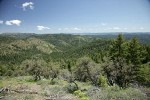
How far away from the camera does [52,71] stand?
1446 inches

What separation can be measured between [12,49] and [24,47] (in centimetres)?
1801

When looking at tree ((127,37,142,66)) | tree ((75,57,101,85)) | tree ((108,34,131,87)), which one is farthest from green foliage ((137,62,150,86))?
tree ((75,57,101,85))

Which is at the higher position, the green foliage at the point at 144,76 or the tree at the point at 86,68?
the tree at the point at 86,68

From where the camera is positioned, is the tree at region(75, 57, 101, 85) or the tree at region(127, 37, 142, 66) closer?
the tree at region(75, 57, 101, 85)

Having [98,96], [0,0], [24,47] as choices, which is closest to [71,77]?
[98,96]

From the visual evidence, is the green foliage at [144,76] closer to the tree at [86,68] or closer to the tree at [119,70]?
the tree at [119,70]

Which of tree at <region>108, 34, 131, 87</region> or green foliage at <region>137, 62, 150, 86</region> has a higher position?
tree at <region>108, 34, 131, 87</region>

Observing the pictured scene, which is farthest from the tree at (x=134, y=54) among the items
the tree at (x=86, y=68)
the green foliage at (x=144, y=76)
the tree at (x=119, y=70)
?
the tree at (x=86, y=68)

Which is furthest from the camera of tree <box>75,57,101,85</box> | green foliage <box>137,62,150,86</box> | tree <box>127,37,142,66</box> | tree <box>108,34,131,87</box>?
tree <box>127,37,142,66</box>

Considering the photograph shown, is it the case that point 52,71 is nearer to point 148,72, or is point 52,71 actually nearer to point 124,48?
point 124,48

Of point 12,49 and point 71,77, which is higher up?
point 71,77

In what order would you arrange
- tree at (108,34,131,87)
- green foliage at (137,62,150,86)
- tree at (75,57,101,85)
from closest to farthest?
1. tree at (108,34,131,87)
2. tree at (75,57,101,85)
3. green foliage at (137,62,150,86)

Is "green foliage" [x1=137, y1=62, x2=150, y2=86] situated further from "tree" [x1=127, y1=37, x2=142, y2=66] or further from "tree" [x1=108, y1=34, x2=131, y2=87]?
"tree" [x1=108, y1=34, x2=131, y2=87]

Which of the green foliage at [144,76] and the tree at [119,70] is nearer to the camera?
the tree at [119,70]
